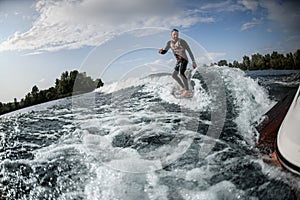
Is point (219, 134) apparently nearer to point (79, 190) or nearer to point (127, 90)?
point (127, 90)

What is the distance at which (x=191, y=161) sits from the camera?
114 cm

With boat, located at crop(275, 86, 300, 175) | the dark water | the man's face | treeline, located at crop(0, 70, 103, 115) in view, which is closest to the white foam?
the dark water

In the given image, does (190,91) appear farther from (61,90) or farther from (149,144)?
(61,90)

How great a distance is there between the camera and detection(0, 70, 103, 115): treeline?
1.31m

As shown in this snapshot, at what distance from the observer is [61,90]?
4.70ft

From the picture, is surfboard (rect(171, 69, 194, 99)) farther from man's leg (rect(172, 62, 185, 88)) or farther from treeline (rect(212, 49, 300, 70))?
treeline (rect(212, 49, 300, 70))

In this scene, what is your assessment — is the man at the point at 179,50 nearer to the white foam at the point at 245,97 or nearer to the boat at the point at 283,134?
the white foam at the point at 245,97

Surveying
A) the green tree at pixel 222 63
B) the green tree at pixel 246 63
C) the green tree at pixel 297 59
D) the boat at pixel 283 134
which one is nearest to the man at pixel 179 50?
the green tree at pixel 222 63

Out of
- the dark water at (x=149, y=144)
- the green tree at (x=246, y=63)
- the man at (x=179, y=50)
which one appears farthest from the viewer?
the green tree at (x=246, y=63)

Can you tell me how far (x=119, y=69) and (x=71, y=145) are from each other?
377 mm

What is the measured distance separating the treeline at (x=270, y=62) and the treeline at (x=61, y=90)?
2.07 feet

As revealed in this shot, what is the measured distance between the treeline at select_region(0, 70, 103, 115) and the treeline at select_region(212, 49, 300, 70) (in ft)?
2.07

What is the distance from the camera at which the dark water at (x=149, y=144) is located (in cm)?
107

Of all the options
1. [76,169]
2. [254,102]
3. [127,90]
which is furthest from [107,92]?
[254,102]
